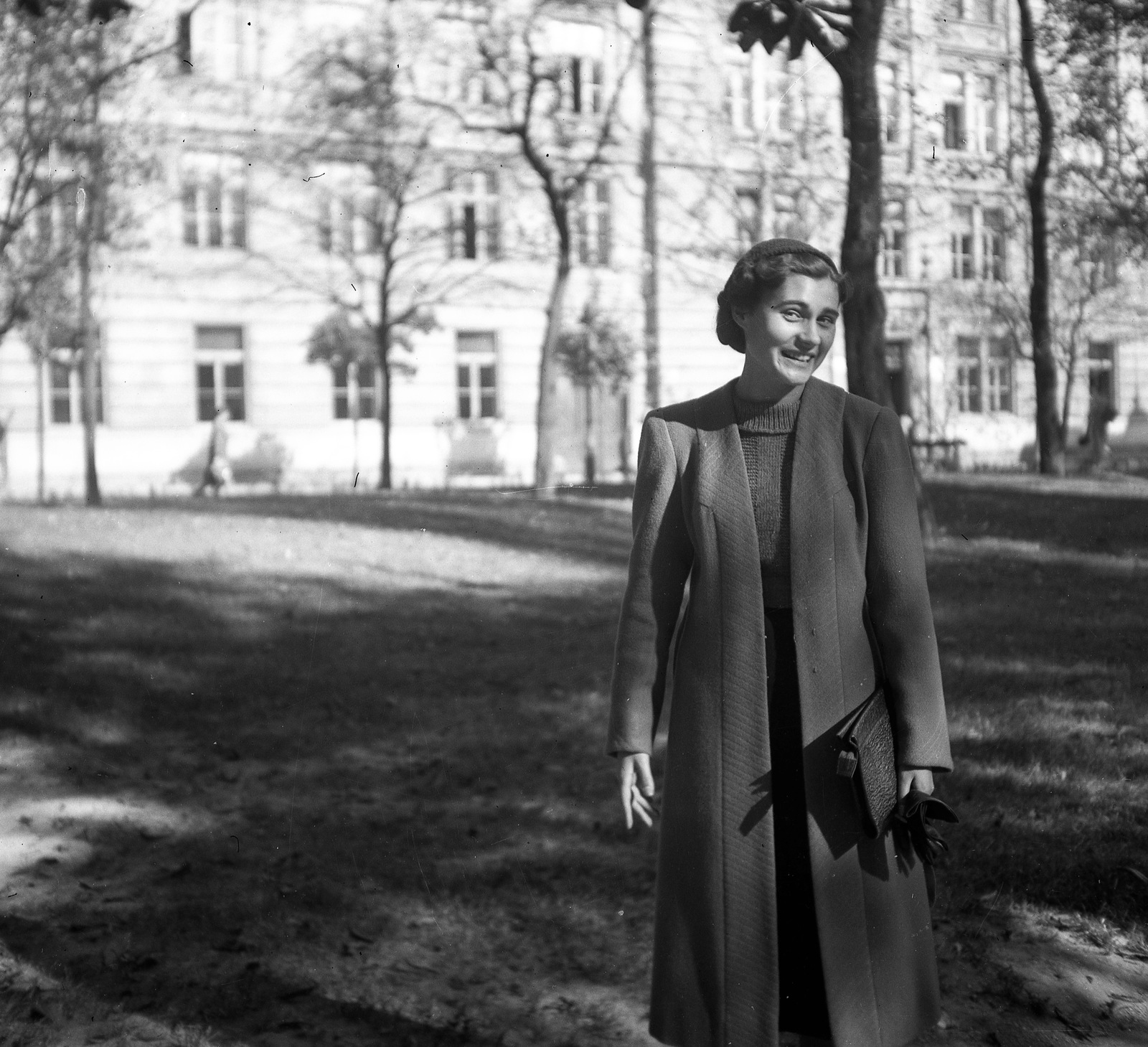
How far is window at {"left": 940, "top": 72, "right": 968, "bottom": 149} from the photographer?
13078mm

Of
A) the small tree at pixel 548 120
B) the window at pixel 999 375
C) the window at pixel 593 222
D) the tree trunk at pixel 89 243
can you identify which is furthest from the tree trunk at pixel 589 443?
the tree trunk at pixel 89 243

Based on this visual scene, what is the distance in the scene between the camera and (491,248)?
777 inches

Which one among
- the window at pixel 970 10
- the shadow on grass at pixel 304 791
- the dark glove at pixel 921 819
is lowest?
the shadow on grass at pixel 304 791

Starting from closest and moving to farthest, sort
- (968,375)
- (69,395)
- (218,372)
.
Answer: (218,372), (69,395), (968,375)

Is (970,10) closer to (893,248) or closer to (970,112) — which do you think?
(970,112)

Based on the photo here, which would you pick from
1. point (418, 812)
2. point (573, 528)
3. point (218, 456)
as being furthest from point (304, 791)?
point (218, 456)

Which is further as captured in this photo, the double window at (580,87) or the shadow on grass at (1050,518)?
the double window at (580,87)

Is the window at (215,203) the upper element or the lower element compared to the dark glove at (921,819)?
upper

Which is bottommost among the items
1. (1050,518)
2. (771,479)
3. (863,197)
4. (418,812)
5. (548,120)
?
(418,812)

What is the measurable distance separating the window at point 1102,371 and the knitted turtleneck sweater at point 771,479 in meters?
14.1

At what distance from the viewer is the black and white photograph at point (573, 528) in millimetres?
2932

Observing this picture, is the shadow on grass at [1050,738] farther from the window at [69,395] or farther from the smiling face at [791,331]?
the window at [69,395]

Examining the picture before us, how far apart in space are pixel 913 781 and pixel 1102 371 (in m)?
15.1

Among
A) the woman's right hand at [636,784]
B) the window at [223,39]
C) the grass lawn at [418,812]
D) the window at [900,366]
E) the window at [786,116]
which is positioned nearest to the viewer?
the woman's right hand at [636,784]
